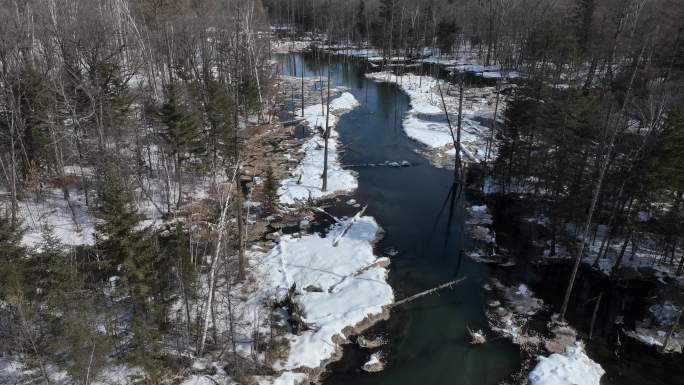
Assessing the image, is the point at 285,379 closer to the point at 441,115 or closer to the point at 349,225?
the point at 349,225

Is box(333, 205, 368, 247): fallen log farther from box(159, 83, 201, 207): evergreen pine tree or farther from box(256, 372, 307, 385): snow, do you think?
box(159, 83, 201, 207): evergreen pine tree

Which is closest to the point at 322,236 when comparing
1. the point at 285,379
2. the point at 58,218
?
the point at 285,379

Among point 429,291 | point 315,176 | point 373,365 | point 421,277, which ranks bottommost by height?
point 373,365

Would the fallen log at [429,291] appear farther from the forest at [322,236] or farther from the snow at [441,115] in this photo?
the snow at [441,115]

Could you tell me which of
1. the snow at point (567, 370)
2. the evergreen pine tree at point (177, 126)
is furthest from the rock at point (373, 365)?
the evergreen pine tree at point (177, 126)

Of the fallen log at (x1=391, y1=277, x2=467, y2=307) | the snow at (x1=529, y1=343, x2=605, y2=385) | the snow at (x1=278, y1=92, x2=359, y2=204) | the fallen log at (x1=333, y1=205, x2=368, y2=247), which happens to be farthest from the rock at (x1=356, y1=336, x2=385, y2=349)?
the snow at (x1=278, y1=92, x2=359, y2=204)

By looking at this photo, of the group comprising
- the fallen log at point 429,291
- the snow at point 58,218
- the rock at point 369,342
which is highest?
the snow at point 58,218
